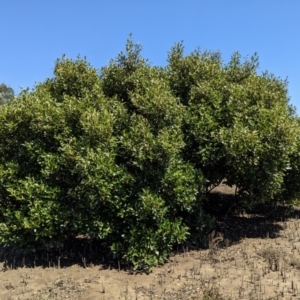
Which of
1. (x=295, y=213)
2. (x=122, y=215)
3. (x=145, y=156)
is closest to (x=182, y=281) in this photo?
(x=122, y=215)

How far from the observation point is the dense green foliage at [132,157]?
697 cm

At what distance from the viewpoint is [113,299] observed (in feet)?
19.9

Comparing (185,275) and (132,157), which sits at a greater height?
(132,157)

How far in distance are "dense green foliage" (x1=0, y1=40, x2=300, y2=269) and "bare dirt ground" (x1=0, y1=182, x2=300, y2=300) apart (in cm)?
40

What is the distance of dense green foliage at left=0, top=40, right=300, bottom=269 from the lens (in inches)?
275

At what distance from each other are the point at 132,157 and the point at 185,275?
2212 mm

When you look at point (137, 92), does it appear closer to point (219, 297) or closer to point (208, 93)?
point (208, 93)

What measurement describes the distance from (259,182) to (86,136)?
131 inches

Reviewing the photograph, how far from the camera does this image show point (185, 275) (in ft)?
22.5

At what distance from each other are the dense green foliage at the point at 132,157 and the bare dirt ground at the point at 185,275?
1.32 ft

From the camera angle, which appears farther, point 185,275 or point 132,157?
point 132,157

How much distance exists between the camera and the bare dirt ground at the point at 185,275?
243 inches

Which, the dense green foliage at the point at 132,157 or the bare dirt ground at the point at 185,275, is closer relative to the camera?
the bare dirt ground at the point at 185,275

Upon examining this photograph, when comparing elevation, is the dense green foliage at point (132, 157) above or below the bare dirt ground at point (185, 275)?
above
